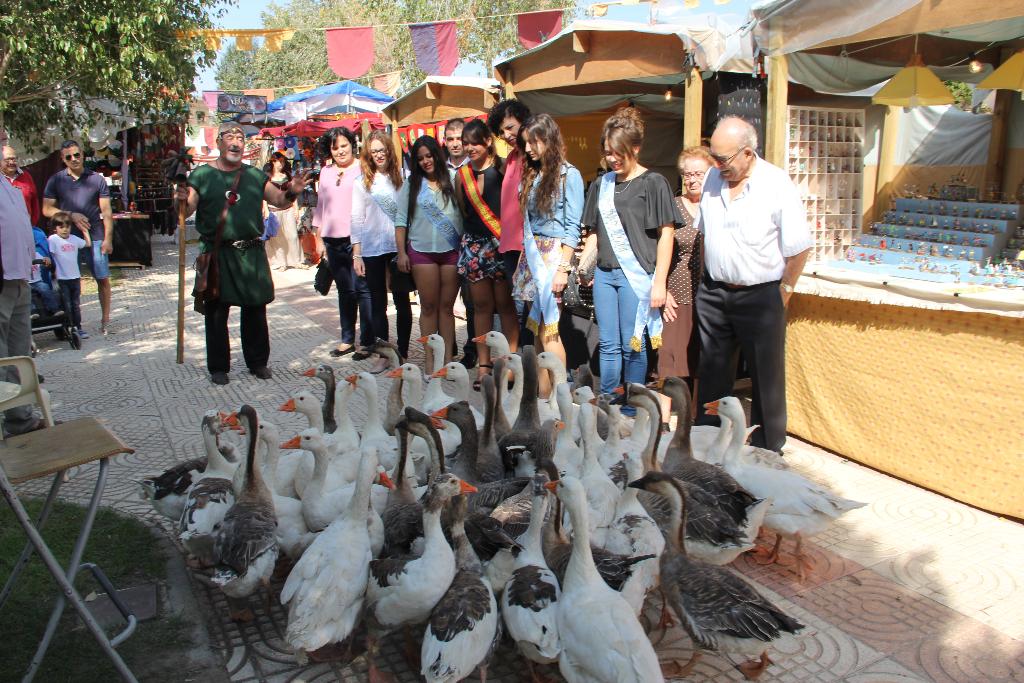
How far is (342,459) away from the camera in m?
4.35

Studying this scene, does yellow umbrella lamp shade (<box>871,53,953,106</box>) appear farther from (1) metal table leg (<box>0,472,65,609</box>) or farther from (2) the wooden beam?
(1) metal table leg (<box>0,472,65,609</box>)

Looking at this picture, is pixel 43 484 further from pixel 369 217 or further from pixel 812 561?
pixel 812 561

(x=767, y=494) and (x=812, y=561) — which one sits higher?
(x=767, y=494)

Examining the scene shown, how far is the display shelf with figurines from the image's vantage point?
214 inches

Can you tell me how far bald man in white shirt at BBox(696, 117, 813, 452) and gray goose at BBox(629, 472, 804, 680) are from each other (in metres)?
1.84

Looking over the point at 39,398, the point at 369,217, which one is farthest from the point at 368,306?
the point at 39,398

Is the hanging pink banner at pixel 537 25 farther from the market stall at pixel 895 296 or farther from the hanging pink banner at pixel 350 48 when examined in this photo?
the market stall at pixel 895 296

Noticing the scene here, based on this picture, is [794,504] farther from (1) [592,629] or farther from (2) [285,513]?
(2) [285,513]

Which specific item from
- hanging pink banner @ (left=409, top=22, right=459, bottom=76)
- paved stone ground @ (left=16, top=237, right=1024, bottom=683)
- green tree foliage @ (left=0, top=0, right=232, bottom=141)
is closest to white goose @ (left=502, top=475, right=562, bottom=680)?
paved stone ground @ (left=16, top=237, right=1024, bottom=683)

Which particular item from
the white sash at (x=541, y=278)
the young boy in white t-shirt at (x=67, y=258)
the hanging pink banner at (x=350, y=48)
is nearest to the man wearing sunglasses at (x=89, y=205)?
the young boy in white t-shirt at (x=67, y=258)

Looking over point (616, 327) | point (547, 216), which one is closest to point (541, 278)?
point (547, 216)

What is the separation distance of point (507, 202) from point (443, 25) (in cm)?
1134

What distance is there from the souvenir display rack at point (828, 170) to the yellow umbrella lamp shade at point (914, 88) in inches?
85.6

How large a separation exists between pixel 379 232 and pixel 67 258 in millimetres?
3968
